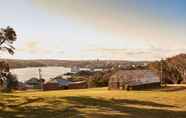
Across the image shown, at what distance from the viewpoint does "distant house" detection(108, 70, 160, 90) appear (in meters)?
64.2

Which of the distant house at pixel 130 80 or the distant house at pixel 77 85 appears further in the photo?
the distant house at pixel 77 85

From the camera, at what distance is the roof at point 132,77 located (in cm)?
6450

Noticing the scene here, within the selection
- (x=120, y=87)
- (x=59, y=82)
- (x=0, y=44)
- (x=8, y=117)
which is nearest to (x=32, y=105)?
(x=8, y=117)

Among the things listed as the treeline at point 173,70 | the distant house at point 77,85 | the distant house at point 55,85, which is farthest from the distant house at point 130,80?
the distant house at point 55,85

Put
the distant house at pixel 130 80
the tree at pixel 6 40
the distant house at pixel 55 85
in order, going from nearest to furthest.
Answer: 1. the tree at pixel 6 40
2. the distant house at pixel 130 80
3. the distant house at pixel 55 85

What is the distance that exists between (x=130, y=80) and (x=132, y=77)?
1.45 meters

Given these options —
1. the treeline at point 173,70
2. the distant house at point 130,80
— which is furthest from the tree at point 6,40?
the treeline at point 173,70

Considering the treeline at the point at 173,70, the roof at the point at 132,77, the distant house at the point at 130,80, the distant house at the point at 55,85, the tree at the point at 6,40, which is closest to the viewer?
the tree at the point at 6,40

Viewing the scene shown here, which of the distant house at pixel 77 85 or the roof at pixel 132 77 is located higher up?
the roof at pixel 132 77

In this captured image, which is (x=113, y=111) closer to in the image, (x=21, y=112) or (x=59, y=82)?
(x=21, y=112)

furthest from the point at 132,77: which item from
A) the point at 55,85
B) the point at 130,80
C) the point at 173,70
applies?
the point at 55,85

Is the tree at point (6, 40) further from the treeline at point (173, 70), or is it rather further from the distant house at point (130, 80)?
the treeline at point (173, 70)

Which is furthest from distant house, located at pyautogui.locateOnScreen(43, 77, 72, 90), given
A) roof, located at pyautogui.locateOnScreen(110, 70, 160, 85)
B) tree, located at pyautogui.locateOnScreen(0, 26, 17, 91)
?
tree, located at pyautogui.locateOnScreen(0, 26, 17, 91)

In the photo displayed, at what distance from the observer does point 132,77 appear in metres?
65.6
